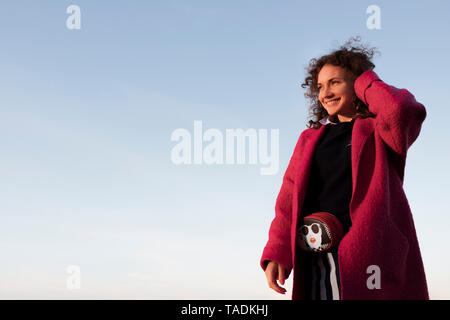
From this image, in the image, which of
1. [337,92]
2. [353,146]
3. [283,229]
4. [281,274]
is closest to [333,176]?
[353,146]

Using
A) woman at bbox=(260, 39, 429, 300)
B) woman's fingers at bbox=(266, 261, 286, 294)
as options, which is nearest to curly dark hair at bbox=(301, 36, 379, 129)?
woman at bbox=(260, 39, 429, 300)

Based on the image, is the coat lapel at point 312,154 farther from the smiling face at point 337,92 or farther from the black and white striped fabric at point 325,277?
the black and white striped fabric at point 325,277

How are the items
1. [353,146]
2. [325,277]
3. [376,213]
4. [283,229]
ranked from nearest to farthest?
[376,213] → [325,277] → [353,146] → [283,229]

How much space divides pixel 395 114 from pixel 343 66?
0.76 meters

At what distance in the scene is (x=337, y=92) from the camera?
3588 mm

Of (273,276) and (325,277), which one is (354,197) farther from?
(273,276)

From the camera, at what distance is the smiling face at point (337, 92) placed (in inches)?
141

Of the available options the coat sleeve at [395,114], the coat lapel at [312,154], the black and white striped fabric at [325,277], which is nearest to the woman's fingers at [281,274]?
the black and white striped fabric at [325,277]

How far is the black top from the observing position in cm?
326

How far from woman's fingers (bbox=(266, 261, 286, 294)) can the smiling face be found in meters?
1.27

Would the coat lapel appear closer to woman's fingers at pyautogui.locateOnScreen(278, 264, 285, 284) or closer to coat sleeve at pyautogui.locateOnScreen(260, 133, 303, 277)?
coat sleeve at pyautogui.locateOnScreen(260, 133, 303, 277)

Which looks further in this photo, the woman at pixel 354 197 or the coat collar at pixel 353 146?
the coat collar at pixel 353 146
